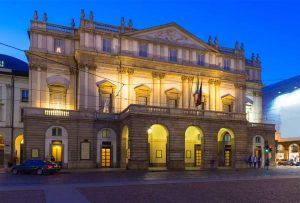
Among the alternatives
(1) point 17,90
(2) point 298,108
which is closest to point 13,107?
(1) point 17,90

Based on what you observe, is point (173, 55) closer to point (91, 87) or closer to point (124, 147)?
point (91, 87)

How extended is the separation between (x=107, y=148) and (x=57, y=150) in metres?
6.31

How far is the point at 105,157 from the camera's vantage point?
49188 millimetres

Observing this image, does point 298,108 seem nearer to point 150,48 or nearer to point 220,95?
point 220,95

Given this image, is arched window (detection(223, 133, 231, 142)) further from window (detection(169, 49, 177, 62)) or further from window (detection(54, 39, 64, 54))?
window (detection(54, 39, 64, 54))

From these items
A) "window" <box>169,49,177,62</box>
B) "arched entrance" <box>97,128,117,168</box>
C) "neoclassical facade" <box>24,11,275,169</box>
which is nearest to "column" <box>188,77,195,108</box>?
"neoclassical facade" <box>24,11,275,169</box>

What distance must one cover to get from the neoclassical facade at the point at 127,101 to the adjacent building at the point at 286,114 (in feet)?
99.5

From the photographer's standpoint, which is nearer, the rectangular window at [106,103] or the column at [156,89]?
the rectangular window at [106,103]

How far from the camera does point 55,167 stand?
37.2 metres

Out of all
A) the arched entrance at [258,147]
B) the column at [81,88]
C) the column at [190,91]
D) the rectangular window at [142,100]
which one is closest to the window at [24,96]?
the column at [81,88]

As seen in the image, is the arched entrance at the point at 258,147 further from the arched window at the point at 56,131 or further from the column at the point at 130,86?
the arched window at the point at 56,131

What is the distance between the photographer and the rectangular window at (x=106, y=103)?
50.6 meters

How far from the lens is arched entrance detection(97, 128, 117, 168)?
48.9 m

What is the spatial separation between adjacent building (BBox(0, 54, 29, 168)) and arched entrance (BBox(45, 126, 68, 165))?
11862 mm
